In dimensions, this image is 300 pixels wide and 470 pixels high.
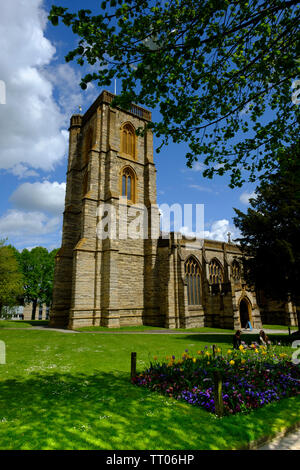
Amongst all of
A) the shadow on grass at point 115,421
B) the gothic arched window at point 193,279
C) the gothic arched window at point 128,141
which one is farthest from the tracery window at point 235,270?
the shadow on grass at point 115,421

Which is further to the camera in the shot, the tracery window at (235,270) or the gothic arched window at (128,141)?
the tracery window at (235,270)

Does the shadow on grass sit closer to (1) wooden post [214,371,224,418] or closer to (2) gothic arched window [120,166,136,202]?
(1) wooden post [214,371,224,418]

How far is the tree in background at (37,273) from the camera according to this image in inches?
1549

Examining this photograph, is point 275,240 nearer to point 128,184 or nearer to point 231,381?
point 231,381

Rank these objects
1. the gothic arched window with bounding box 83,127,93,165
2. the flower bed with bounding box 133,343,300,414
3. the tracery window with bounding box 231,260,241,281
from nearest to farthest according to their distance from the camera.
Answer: the flower bed with bounding box 133,343,300,414, the gothic arched window with bounding box 83,127,93,165, the tracery window with bounding box 231,260,241,281

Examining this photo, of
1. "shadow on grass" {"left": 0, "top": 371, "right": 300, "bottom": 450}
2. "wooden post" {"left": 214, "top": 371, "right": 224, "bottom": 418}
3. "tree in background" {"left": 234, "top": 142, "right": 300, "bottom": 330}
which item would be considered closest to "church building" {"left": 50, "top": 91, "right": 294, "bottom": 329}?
"tree in background" {"left": 234, "top": 142, "right": 300, "bottom": 330}

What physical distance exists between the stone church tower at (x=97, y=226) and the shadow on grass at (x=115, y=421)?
15369 mm

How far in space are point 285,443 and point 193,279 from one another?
78.6 ft

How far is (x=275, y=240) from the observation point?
15891 millimetres

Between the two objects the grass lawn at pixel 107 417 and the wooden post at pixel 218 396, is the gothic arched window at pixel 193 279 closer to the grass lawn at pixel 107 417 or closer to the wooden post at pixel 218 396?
the grass lawn at pixel 107 417

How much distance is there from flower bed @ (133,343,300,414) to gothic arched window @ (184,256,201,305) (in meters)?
19.0

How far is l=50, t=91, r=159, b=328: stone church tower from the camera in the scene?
2208 centimetres

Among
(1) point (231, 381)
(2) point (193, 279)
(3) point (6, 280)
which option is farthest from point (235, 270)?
(1) point (231, 381)

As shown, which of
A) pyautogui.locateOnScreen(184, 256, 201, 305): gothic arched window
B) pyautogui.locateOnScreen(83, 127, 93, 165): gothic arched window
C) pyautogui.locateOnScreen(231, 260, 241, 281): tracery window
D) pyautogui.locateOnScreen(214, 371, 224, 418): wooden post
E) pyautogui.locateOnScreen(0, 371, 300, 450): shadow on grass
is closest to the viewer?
pyautogui.locateOnScreen(0, 371, 300, 450): shadow on grass
